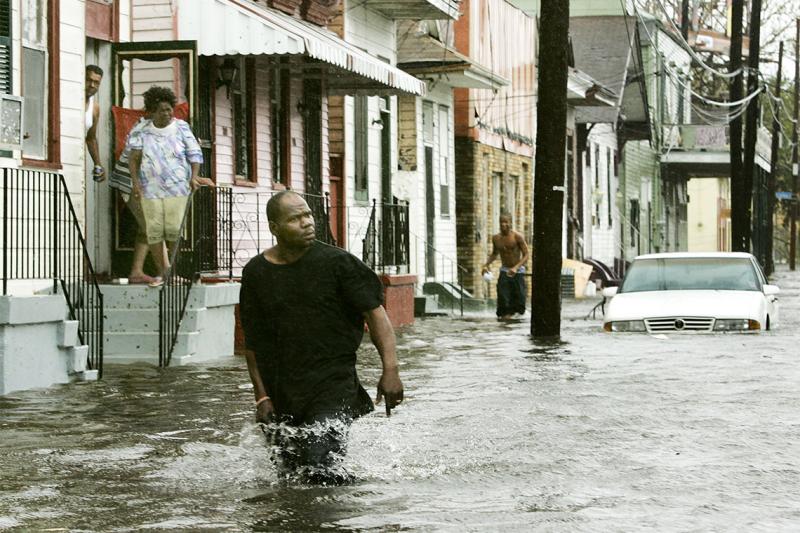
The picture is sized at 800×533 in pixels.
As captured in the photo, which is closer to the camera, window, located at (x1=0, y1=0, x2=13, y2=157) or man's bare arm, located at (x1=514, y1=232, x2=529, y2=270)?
window, located at (x1=0, y1=0, x2=13, y2=157)

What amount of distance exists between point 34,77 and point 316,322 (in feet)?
29.1

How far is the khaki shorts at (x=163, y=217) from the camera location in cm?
1797

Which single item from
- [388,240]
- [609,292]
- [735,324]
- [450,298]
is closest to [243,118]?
[388,240]

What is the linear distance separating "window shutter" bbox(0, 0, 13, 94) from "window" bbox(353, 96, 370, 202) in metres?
12.5

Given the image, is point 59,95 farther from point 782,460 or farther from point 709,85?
point 709,85

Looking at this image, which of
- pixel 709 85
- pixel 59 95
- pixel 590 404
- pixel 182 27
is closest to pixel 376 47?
pixel 182 27

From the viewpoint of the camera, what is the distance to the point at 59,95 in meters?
17.4

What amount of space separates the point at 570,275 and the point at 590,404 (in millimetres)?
28736

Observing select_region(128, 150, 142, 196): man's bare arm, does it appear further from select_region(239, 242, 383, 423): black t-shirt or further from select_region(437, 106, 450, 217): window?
select_region(437, 106, 450, 217): window

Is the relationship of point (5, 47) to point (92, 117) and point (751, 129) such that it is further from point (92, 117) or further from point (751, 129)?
point (751, 129)

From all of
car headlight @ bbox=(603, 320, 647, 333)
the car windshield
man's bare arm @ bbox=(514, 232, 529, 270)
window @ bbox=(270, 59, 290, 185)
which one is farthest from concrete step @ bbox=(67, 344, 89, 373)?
man's bare arm @ bbox=(514, 232, 529, 270)

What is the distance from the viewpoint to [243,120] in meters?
23.0

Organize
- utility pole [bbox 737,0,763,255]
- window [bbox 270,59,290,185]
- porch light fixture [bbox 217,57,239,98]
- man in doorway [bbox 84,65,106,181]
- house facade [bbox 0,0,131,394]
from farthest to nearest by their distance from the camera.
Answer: utility pole [bbox 737,0,763,255] < window [bbox 270,59,290,185] < porch light fixture [bbox 217,57,239,98] < man in doorway [bbox 84,65,106,181] < house facade [bbox 0,0,131,394]

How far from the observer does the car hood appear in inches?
818
